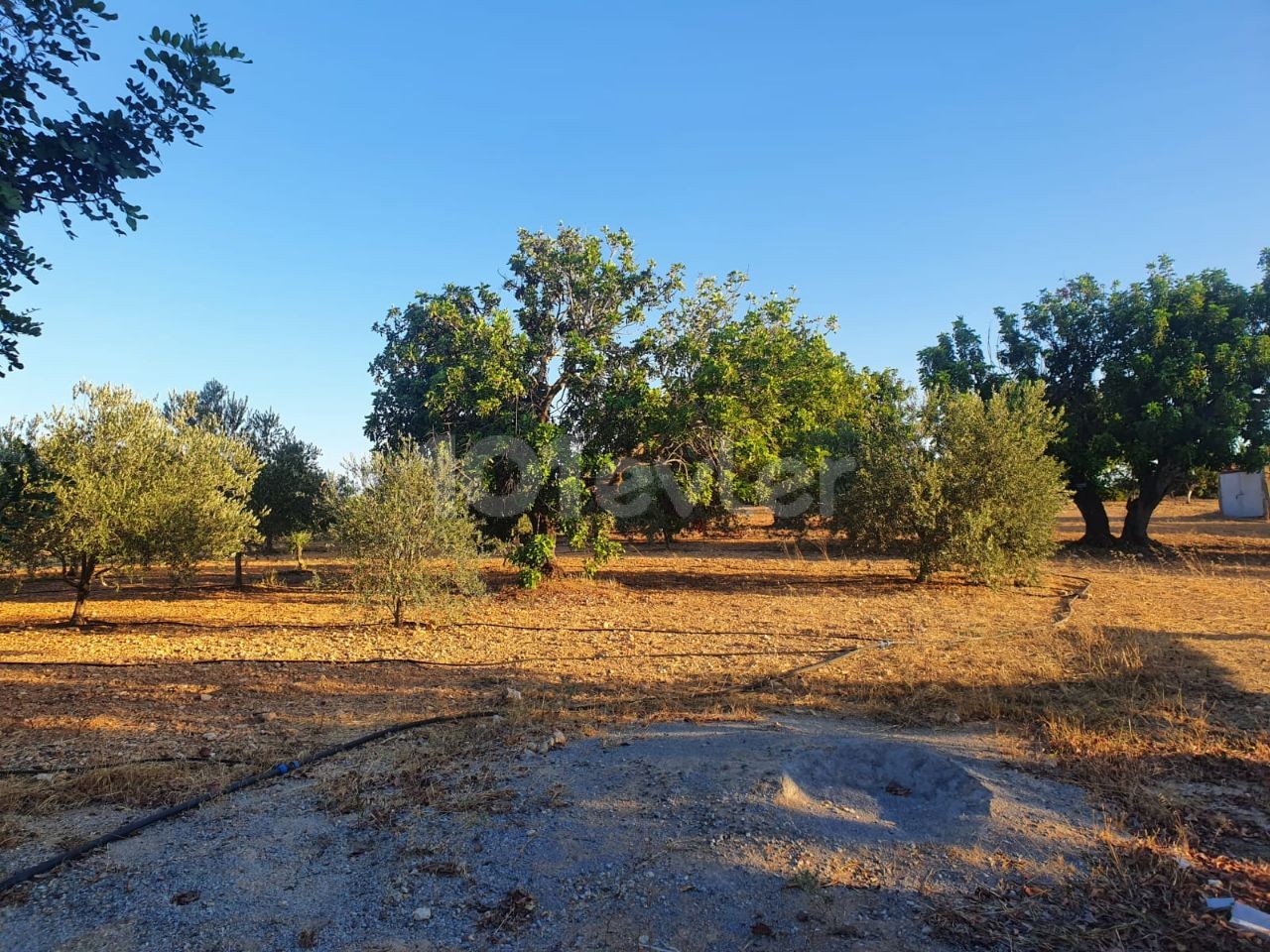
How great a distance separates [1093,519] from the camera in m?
24.2

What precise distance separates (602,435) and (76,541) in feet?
30.1

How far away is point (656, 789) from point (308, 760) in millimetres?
2875

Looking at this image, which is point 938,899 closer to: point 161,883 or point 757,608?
point 161,883

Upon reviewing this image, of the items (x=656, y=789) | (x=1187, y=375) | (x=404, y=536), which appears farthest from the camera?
(x=1187, y=375)

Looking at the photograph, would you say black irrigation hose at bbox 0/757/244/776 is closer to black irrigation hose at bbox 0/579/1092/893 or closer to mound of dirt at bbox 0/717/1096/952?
black irrigation hose at bbox 0/579/1092/893

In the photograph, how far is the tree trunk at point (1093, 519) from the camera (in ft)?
76.9

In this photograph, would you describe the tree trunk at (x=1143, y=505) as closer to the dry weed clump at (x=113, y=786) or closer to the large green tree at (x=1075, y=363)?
the large green tree at (x=1075, y=363)

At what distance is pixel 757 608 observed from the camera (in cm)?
1368

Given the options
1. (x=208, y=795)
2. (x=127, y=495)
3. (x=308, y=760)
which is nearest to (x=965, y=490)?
(x=308, y=760)

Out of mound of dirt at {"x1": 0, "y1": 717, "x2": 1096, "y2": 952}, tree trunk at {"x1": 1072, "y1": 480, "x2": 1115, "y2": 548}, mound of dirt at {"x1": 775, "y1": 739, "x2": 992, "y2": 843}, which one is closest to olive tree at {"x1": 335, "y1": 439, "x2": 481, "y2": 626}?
mound of dirt at {"x1": 0, "y1": 717, "x2": 1096, "y2": 952}

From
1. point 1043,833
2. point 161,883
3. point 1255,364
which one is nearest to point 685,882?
point 1043,833

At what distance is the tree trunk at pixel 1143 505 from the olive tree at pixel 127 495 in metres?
24.1

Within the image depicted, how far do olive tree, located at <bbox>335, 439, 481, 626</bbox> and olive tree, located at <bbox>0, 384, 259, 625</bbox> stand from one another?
3022 mm

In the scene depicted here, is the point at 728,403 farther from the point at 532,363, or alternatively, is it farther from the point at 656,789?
the point at 656,789
